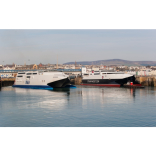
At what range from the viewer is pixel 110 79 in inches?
2398

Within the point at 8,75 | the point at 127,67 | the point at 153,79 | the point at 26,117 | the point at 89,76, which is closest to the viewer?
the point at 26,117

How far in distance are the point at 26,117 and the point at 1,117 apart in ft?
6.17

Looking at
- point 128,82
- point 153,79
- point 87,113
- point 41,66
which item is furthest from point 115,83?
point 41,66

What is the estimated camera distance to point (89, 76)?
68.2 meters

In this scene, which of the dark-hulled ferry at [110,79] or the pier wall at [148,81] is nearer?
the pier wall at [148,81]

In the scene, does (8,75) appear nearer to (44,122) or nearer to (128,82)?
(128,82)

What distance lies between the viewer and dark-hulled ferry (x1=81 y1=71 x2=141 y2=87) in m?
59.5

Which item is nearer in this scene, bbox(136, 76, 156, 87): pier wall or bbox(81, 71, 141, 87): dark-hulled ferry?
bbox(136, 76, 156, 87): pier wall

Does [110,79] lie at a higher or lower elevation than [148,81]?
higher

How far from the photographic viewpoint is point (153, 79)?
5825cm

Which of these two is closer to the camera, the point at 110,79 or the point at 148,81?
the point at 148,81

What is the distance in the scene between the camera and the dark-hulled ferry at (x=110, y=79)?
59469mm

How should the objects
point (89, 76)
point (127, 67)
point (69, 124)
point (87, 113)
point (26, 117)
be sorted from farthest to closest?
point (127, 67) → point (89, 76) → point (87, 113) → point (26, 117) → point (69, 124)

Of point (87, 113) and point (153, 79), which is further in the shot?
point (153, 79)
